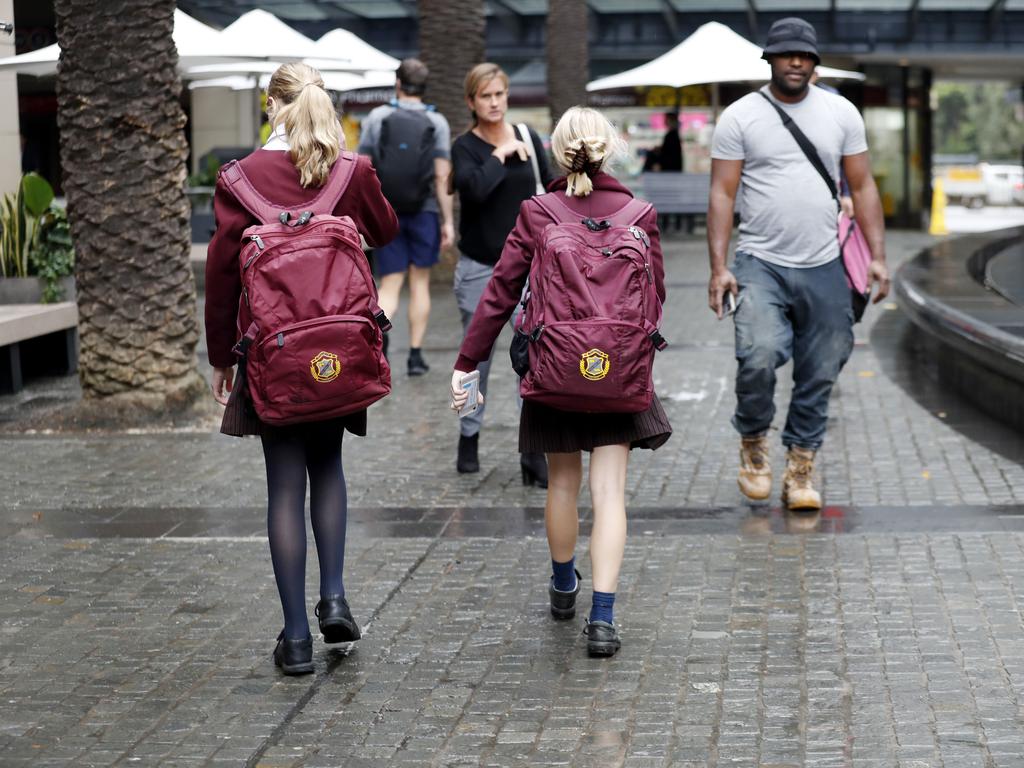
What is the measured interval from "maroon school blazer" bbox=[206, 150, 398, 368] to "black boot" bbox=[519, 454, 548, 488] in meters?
2.71

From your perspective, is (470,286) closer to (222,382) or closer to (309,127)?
(222,382)

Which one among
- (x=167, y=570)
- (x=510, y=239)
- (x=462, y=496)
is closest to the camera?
(x=510, y=239)

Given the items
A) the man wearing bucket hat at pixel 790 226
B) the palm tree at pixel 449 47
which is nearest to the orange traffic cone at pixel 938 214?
the palm tree at pixel 449 47

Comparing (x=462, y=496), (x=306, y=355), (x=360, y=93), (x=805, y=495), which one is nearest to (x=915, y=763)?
(x=306, y=355)

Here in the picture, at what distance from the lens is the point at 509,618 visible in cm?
552

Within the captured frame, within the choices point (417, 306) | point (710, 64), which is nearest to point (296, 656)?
point (417, 306)

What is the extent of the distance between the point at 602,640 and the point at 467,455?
9.84 ft

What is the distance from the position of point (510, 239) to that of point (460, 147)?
2.48 m

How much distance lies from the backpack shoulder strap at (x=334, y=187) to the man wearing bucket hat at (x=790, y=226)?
2276mm

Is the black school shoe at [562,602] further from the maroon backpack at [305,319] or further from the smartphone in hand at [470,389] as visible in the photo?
the maroon backpack at [305,319]

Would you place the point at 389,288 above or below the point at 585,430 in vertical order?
below

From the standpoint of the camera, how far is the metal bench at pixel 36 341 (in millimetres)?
10672

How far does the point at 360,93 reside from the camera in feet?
113

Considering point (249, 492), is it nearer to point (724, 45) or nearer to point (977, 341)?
point (977, 341)
